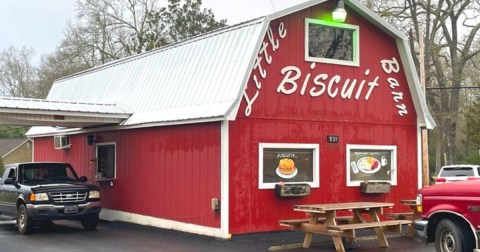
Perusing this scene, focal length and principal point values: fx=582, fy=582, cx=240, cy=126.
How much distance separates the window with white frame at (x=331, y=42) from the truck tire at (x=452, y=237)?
557 cm

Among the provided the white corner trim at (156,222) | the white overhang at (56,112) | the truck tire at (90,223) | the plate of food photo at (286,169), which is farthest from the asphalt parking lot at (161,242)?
the white overhang at (56,112)

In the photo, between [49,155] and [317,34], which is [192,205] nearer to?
[317,34]

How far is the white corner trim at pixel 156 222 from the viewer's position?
505 inches

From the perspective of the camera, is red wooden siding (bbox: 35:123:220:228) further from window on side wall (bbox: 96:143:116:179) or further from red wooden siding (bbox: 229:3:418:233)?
red wooden siding (bbox: 229:3:418:233)

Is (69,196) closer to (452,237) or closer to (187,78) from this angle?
(187,78)

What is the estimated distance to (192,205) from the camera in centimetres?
1337

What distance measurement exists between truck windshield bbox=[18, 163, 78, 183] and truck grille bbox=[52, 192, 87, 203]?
132 cm

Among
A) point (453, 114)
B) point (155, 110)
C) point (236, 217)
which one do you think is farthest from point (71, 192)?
point (453, 114)

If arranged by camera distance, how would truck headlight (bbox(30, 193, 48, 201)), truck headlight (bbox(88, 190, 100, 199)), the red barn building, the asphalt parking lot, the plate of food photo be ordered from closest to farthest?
the asphalt parking lot, the red barn building, the plate of food photo, truck headlight (bbox(30, 193, 48, 201)), truck headlight (bbox(88, 190, 100, 199))

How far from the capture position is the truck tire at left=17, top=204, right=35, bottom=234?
1381 centimetres

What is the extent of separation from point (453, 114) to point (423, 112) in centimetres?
2326

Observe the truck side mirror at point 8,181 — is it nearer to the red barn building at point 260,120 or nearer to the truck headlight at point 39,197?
the truck headlight at point 39,197

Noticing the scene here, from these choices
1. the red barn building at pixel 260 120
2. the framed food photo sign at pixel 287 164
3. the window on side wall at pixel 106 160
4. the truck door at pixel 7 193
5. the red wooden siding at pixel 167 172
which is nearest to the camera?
the red barn building at pixel 260 120

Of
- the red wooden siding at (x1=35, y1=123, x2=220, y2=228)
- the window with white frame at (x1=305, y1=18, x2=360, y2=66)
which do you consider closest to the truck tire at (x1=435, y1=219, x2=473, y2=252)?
the red wooden siding at (x1=35, y1=123, x2=220, y2=228)
